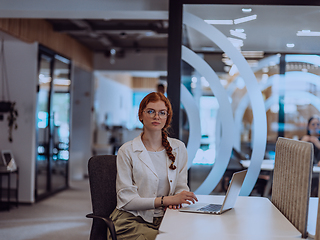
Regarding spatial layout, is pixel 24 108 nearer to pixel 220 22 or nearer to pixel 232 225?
pixel 220 22

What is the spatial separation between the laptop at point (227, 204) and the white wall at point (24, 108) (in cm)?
424

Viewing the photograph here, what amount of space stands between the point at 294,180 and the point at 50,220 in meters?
3.83

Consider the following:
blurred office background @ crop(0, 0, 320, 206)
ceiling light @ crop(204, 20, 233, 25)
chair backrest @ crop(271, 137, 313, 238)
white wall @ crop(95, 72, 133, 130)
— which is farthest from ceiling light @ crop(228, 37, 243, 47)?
white wall @ crop(95, 72, 133, 130)

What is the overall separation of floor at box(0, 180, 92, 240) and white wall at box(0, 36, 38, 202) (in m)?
0.47

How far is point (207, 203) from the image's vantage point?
238 cm

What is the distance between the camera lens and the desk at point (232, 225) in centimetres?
169

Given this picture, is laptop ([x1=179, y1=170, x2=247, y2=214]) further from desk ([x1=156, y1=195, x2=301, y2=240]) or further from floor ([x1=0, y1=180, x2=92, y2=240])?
floor ([x1=0, y1=180, x2=92, y2=240])

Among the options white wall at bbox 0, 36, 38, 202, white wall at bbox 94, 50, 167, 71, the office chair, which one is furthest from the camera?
white wall at bbox 94, 50, 167, 71

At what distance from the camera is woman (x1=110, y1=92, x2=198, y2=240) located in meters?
2.16

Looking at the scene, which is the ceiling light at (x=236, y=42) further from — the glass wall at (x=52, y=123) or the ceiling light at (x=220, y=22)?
the glass wall at (x=52, y=123)

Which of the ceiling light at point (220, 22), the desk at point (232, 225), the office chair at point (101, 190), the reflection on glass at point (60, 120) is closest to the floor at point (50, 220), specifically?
the reflection on glass at point (60, 120)

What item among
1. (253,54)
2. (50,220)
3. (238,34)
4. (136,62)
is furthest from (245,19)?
(136,62)

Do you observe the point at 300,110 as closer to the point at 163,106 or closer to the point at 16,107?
the point at 16,107

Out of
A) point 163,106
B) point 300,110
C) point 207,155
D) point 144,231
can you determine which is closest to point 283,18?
point 207,155
